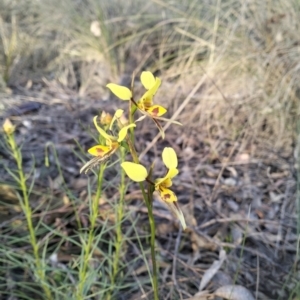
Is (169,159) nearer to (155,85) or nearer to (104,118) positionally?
(155,85)

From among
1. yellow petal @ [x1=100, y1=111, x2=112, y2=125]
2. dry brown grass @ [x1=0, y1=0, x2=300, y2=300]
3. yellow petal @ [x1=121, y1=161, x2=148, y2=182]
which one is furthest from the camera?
dry brown grass @ [x1=0, y1=0, x2=300, y2=300]

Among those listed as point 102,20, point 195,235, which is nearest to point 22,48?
point 102,20

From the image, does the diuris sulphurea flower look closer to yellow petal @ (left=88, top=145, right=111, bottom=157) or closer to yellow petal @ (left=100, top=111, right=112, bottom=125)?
yellow petal @ (left=88, top=145, right=111, bottom=157)

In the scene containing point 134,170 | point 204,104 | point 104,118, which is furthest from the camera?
point 204,104

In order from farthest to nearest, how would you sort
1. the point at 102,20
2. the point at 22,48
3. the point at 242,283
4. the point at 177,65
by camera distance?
the point at 22,48 → the point at 102,20 → the point at 177,65 → the point at 242,283

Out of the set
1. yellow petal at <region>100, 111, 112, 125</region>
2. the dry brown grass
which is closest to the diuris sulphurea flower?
yellow petal at <region>100, 111, 112, 125</region>

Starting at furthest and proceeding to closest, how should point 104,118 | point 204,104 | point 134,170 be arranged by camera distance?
point 204,104 → point 104,118 → point 134,170

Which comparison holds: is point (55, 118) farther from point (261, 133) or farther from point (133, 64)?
point (261, 133)

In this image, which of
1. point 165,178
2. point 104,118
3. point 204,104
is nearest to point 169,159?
point 165,178

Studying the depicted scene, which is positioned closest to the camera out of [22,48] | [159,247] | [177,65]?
[159,247]
